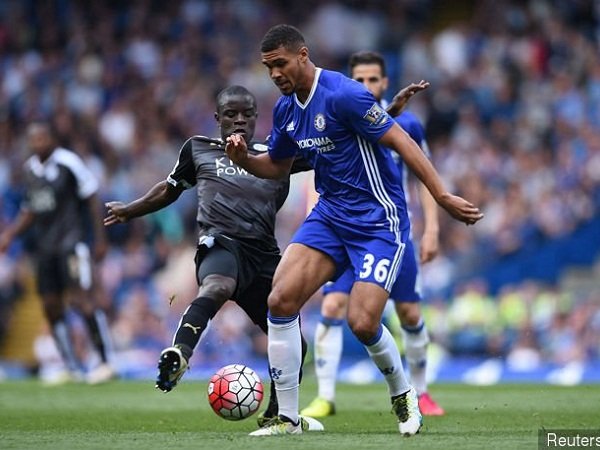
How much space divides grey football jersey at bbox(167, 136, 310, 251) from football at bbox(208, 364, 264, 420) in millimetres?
1232

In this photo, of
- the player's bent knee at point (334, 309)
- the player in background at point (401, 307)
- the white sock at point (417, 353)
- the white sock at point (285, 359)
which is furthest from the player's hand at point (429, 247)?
the white sock at point (285, 359)

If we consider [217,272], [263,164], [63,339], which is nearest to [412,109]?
[63,339]

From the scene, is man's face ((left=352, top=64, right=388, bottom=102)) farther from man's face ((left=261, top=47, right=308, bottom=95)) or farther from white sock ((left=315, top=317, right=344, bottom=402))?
man's face ((left=261, top=47, right=308, bottom=95))

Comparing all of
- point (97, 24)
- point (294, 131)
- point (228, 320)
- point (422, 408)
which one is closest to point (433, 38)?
point (97, 24)

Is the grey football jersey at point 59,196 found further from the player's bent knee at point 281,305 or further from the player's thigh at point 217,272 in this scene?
the player's bent knee at point 281,305

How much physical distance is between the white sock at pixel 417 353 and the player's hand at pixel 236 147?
294cm

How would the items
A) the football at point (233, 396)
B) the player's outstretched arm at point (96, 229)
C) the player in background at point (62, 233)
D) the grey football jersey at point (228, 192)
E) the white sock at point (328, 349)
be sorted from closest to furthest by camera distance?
the football at point (233, 396) < the grey football jersey at point (228, 192) < the white sock at point (328, 349) < the player's outstretched arm at point (96, 229) < the player in background at point (62, 233)

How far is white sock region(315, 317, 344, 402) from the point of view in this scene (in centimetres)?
1070

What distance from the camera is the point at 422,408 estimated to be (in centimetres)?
1036

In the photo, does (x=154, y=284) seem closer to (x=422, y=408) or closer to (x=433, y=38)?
(x=433, y=38)

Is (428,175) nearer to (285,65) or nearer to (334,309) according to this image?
(285,65)

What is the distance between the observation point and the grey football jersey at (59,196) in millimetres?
14898

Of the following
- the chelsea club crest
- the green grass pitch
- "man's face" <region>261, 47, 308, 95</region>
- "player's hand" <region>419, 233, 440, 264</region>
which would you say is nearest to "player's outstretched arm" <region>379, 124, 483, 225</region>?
the chelsea club crest

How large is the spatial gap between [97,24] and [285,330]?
17.3 meters
